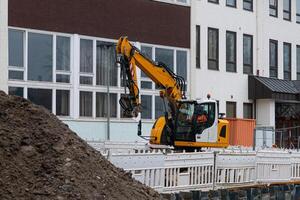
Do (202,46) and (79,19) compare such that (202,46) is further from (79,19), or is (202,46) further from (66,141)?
(66,141)

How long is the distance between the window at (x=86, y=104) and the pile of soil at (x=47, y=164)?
→ 1418 centimetres

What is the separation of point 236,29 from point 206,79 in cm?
367

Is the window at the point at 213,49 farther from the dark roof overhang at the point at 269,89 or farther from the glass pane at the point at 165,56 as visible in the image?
the glass pane at the point at 165,56

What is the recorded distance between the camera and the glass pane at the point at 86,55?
2242 cm

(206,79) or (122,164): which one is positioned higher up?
(206,79)

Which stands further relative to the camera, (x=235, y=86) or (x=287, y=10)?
(x=287, y=10)

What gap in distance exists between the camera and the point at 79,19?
22234mm

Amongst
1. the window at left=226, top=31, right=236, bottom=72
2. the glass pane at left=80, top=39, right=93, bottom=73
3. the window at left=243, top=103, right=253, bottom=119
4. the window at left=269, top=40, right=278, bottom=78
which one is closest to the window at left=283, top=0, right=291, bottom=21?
the window at left=269, top=40, right=278, bottom=78

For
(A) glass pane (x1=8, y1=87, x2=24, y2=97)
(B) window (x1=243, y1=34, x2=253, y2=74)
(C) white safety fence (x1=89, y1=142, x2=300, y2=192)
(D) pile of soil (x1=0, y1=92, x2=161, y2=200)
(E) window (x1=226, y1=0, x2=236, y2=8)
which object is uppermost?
(E) window (x1=226, y1=0, x2=236, y2=8)

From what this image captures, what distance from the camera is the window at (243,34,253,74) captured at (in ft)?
106

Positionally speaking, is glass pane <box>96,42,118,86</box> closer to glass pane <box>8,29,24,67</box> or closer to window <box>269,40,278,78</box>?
glass pane <box>8,29,24,67</box>

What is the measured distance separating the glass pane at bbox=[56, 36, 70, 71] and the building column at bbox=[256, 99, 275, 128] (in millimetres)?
13939

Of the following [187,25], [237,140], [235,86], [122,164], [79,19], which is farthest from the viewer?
[235,86]

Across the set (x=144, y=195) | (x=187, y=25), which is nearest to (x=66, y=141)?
(x=144, y=195)
